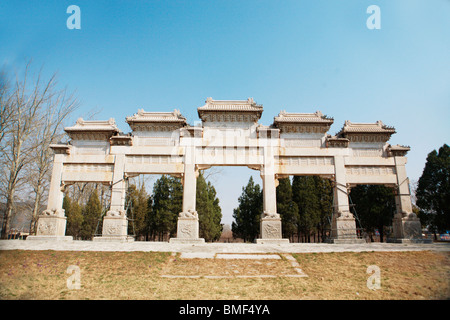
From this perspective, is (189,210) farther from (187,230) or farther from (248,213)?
(248,213)

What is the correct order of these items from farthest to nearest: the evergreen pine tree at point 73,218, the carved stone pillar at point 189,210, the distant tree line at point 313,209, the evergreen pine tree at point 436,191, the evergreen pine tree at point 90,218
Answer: the evergreen pine tree at point 90,218 → the evergreen pine tree at point 73,218 → the distant tree line at point 313,209 → the evergreen pine tree at point 436,191 → the carved stone pillar at point 189,210

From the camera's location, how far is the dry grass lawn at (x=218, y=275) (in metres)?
6.11

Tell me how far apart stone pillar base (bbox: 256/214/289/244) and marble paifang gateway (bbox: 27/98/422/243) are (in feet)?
2.04

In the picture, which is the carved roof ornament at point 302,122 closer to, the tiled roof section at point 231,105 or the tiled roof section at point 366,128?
the tiled roof section at point 366,128

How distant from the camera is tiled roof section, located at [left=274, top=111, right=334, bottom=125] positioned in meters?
14.8

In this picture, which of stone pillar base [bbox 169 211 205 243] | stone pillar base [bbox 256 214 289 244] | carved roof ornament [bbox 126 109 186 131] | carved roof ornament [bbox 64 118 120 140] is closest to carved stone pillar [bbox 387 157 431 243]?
stone pillar base [bbox 256 214 289 244]

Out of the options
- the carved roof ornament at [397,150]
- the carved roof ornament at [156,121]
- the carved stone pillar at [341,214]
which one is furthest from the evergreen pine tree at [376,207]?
the carved roof ornament at [156,121]

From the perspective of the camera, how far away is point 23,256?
917 cm

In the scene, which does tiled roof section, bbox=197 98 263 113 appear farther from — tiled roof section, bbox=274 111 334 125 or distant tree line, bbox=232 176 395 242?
distant tree line, bbox=232 176 395 242

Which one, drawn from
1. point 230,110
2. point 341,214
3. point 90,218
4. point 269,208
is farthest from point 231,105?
point 90,218

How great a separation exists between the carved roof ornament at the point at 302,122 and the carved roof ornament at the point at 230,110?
1.21m

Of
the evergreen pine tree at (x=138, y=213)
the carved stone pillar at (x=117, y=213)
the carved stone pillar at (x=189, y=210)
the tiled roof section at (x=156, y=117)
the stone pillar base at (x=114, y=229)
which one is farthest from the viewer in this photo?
the evergreen pine tree at (x=138, y=213)

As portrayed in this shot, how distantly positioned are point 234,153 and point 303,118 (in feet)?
13.5
